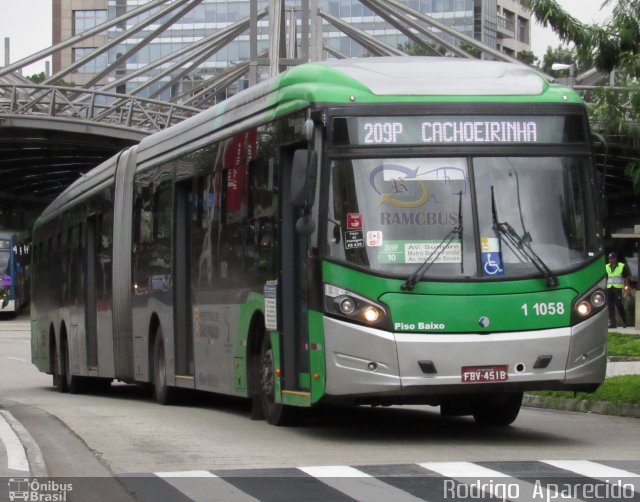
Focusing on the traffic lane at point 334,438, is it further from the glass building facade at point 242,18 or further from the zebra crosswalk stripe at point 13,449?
the glass building facade at point 242,18

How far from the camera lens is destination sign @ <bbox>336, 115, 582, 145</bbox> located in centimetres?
1230

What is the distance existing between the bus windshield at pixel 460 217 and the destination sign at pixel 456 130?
0.17 m

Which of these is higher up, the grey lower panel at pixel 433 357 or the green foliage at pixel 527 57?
the green foliage at pixel 527 57

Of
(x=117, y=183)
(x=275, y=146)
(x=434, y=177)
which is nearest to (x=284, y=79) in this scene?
(x=275, y=146)

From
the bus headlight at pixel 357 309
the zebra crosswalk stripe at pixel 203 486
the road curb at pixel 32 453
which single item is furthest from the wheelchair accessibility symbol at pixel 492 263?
the road curb at pixel 32 453

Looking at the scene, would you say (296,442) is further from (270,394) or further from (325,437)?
(270,394)

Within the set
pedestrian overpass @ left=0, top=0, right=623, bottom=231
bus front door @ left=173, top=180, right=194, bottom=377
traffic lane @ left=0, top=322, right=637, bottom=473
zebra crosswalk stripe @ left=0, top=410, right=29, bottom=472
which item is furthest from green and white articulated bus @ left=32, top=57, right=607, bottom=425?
pedestrian overpass @ left=0, top=0, right=623, bottom=231

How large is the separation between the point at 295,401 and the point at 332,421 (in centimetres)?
203

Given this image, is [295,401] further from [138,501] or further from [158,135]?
[158,135]

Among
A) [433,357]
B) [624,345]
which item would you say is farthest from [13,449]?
[624,345]

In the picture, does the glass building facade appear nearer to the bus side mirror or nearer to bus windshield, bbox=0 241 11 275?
bus windshield, bbox=0 241 11 275

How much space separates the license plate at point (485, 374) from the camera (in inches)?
470

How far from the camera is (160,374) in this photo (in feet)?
60.0

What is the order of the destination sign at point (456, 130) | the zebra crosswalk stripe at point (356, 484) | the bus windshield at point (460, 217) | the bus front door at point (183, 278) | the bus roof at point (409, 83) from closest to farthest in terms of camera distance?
the zebra crosswalk stripe at point (356, 484)
the bus windshield at point (460, 217)
the destination sign at point (456, 130)
the bus roof at point (409, 83)
the bus front door at point (183, 278)
